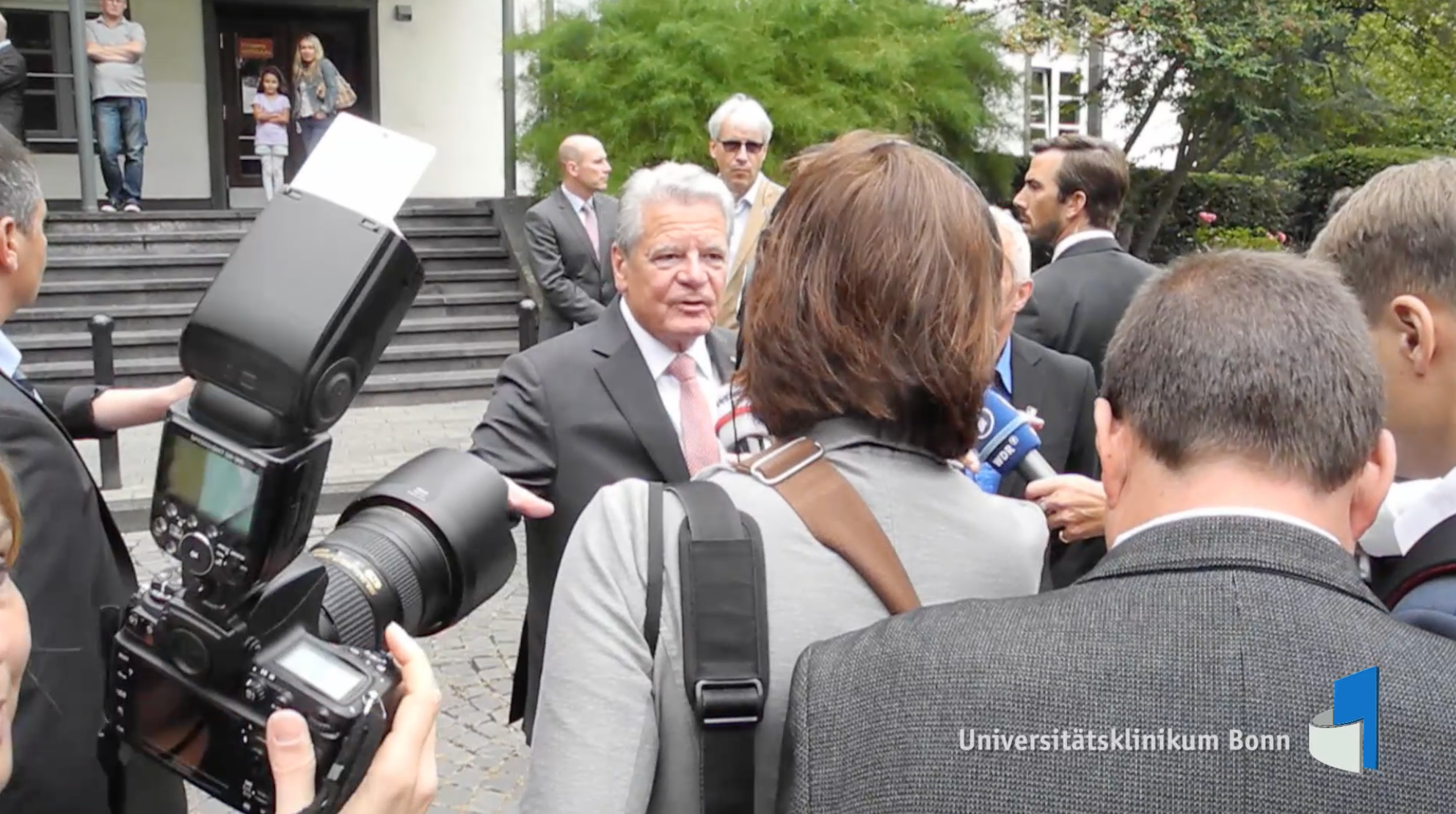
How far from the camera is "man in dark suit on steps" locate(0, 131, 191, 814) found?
1.94m

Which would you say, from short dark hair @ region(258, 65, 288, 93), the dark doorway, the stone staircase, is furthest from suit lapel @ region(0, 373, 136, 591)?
the dark doorway

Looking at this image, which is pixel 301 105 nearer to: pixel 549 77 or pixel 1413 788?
pixel 549 77

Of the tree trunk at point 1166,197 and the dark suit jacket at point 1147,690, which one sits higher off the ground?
the dark suit jacket at point 1147,690

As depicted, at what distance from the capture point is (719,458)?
2.70 meters

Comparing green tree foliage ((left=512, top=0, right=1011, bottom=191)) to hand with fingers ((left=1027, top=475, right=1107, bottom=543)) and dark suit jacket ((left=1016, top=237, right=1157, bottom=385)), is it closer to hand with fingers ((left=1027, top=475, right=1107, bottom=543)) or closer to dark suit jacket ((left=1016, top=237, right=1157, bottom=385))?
dark suit jacket ((left=1016, top=237, right=1157, bottom=385))

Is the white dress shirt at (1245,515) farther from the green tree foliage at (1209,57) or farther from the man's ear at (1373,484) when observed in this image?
the green tree foliage at (1209,57)

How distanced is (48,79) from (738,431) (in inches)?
575

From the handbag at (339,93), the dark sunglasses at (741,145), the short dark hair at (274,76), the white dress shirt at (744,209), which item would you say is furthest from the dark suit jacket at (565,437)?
the short dark hair at (274,76)

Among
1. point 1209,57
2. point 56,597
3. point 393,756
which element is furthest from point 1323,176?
point 393,756

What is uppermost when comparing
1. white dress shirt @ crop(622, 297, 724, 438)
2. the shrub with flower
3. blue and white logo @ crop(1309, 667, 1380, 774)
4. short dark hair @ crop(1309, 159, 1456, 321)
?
short dark hair @ crop(1309, 159, 1456, 321)

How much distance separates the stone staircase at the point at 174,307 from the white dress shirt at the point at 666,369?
7.78 meters

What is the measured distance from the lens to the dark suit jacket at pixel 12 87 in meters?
10.7

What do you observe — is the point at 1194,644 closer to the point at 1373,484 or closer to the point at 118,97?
the point at 1373,484

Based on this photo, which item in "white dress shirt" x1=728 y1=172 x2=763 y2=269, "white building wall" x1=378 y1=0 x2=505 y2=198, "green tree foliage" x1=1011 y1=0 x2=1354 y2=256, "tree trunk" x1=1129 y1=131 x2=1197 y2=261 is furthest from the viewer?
"white building wall" x1=378 y1=0 x2=505 y2=198
